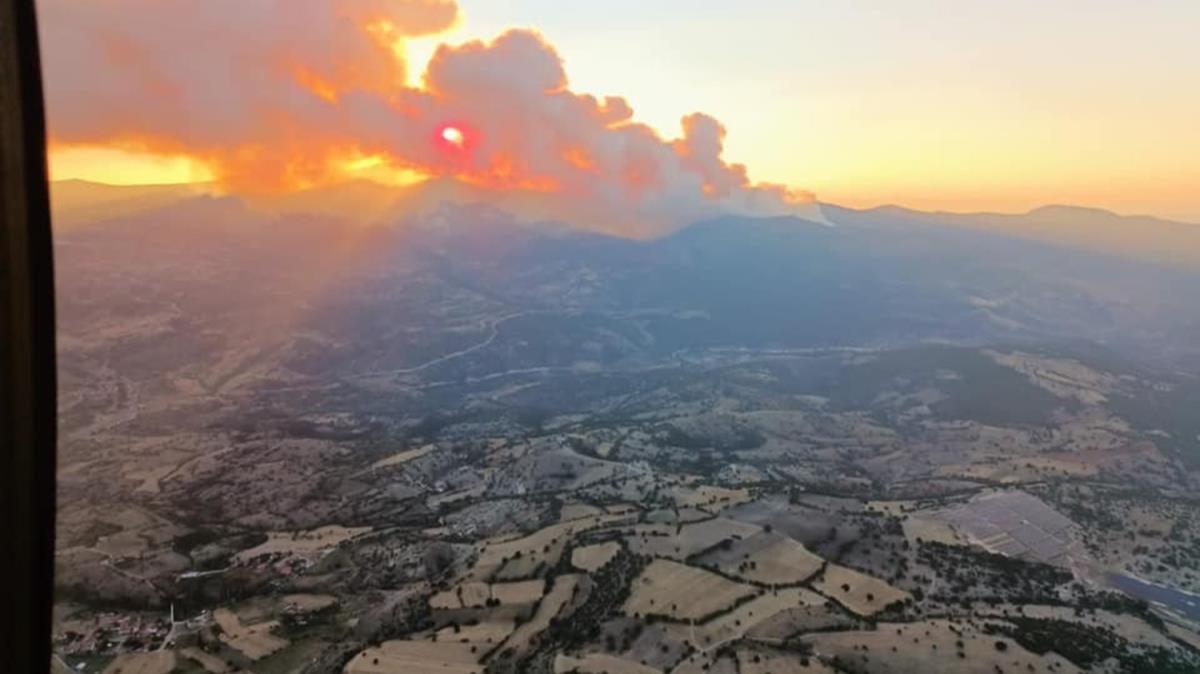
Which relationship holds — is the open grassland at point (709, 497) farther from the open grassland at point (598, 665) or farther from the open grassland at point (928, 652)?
the open grassland at point (598, 665)

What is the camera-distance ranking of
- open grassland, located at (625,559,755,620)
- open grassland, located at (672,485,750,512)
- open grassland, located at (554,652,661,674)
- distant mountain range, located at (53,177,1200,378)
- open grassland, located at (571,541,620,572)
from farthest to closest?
distant mountain range, located at (53,177,1200,378) → open grassland, located at (672,485,750,512) → open grassland, located at (571,541,620,572) → open grassland, located at (625,559,755,620) → open grassland, located at (554,652,661,674)

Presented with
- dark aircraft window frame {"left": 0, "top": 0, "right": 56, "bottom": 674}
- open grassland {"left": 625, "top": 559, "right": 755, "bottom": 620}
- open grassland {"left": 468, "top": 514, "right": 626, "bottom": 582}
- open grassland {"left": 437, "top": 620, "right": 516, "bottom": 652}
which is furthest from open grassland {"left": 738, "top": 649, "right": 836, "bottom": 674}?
dark aircraft window frame {"left": 0, "top": 0, "right": 56, "bottom": 674}

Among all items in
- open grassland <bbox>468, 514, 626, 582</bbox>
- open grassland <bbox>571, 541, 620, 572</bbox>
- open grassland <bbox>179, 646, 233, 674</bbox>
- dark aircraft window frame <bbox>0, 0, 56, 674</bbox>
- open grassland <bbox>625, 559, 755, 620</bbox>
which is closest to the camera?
dark aircraft window frame <bbox>0, 0, 56, 674</bbox>

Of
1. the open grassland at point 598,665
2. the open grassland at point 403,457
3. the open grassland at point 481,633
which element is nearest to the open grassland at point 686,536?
the open grassland at point 481,633

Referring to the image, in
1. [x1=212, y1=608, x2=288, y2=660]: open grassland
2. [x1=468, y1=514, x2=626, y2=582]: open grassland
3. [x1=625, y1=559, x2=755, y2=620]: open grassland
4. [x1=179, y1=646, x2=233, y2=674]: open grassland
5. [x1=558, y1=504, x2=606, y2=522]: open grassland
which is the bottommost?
[x1=558, y1=504, x2=606, y2=522]: open grassland

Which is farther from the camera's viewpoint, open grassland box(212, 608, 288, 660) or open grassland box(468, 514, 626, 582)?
open grassland box(468, 514, 626, 582)

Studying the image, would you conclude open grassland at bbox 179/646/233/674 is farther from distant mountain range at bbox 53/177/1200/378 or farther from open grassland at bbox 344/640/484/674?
distant mountain range at bbox 53/177/1200/378

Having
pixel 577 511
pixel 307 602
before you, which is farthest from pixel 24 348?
pixel 577 511

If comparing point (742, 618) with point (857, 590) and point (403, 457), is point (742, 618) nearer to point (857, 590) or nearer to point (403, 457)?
point (857, 590)
